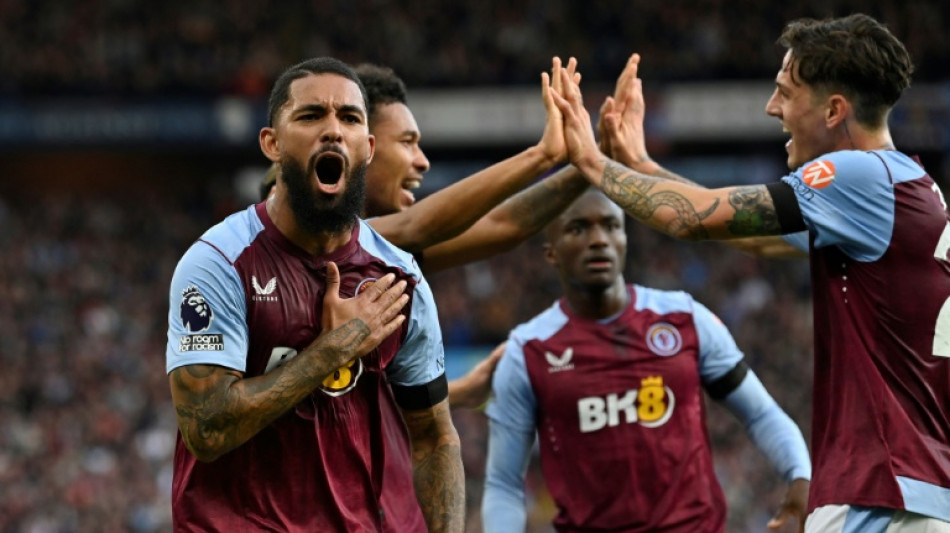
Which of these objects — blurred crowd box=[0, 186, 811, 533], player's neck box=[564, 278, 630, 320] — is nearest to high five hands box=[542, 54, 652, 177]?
player's neck box=[564, 278, 630, 320]

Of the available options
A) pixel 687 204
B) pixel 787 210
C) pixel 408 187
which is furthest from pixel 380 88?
pixel 787 210

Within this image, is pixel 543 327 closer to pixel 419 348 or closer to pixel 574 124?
pixel 574 124

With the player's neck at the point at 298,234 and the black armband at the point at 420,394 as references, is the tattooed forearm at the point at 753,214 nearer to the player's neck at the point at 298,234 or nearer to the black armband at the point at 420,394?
the black armband at the point at 420,394

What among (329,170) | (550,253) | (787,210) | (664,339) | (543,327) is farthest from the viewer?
(550,253)

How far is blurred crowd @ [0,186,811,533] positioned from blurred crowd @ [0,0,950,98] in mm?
2720

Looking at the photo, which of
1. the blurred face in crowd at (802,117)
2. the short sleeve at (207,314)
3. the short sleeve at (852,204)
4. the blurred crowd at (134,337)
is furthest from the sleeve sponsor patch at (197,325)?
the blurred crowd at (134,337)

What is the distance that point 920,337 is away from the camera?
14.4ft

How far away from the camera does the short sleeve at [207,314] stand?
162 inches

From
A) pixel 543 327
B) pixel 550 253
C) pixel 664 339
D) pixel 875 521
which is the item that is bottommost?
pixel 875 521

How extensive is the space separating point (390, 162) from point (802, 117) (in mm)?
2024

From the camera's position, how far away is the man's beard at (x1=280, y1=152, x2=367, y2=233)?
445 centimetres

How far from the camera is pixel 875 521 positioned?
14.1 feet

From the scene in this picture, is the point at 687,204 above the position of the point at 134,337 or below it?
below

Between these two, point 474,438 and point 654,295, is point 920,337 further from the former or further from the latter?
point 474,438
